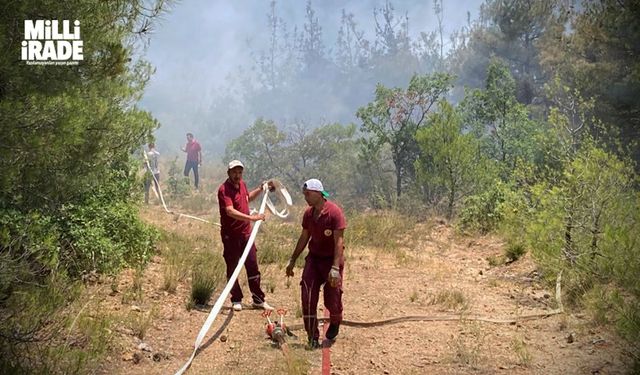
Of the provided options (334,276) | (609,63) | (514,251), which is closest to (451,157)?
(514,251)

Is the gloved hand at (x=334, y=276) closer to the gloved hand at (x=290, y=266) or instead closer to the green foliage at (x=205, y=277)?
the gloved hand at (x=290, y=266)

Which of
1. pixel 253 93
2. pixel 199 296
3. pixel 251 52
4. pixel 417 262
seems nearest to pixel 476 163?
pixel 417 262

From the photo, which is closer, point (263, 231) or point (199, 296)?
point (199, 296)

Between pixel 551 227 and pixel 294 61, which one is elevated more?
pixel 294 61

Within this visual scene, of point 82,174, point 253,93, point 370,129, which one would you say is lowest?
point 82,174

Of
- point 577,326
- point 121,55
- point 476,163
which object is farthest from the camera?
point 476,163

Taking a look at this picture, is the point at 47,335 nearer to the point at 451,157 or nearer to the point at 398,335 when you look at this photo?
the point at 398,335

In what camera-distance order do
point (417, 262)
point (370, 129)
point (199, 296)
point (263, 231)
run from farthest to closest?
point (370, 129) < point (263, 231) < point (417, 262) < point (199, 296)

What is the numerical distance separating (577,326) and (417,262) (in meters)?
3.45

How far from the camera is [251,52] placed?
2498 inches

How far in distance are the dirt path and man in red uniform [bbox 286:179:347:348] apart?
0.27 m

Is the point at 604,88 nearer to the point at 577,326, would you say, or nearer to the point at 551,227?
the point at 551,227

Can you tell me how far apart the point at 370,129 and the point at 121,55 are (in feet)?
36.0

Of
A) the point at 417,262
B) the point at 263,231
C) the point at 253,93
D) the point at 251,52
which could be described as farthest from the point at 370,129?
the point at 251,52
